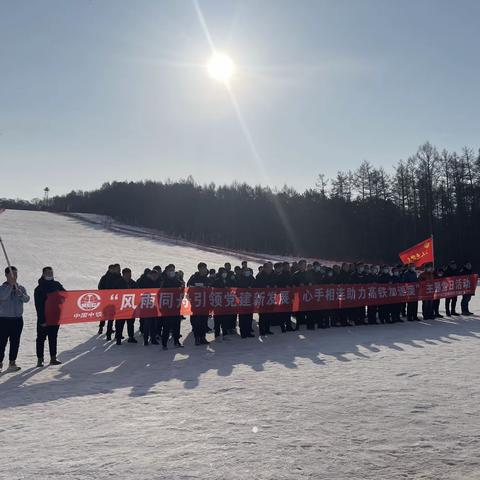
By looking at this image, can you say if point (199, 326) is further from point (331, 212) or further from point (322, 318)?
point (331, 212)

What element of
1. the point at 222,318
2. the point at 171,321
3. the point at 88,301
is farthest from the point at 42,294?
the point at 222,318

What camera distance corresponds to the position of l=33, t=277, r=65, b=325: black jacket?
8742 millimetres

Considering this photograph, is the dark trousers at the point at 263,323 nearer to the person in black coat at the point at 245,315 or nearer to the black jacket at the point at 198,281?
the person in black coat at the point at 245,315

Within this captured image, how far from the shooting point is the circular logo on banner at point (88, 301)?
31.9ft

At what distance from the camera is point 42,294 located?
890 cm

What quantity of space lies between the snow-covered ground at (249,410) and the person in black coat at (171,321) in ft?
0.99

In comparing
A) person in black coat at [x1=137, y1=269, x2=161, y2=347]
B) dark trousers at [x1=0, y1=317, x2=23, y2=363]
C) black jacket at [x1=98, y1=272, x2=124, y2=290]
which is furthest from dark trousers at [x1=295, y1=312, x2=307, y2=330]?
dark trousers at [x1=0, y1=317, x2=23, y2=363]

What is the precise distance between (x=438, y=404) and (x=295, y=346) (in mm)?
4579

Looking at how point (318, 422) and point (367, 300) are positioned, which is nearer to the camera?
point (318, 422)

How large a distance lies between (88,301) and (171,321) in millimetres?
A: 1954

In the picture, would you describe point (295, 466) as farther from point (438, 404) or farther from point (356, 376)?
point (356, 376)

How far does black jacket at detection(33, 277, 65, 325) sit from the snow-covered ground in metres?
0.96

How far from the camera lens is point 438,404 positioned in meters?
6.17

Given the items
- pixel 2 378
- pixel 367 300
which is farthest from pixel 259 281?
pixel 2 378
